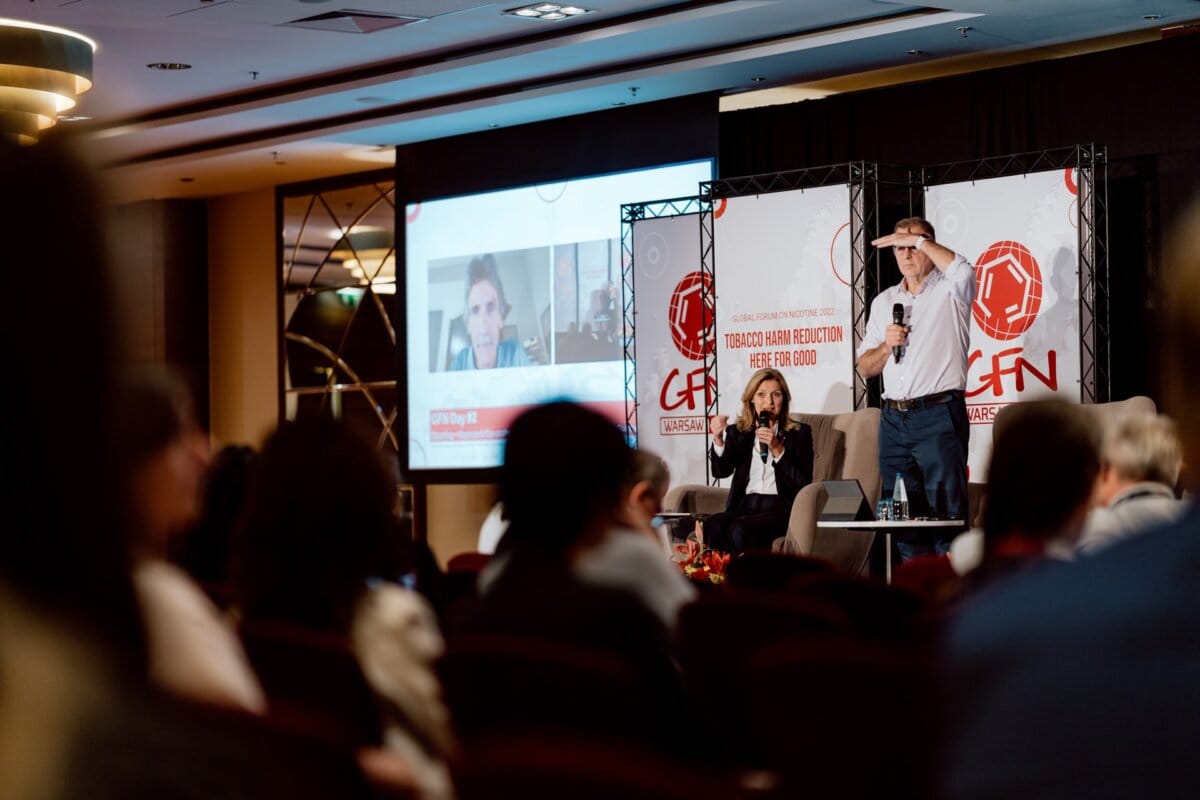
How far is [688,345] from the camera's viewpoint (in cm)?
1002

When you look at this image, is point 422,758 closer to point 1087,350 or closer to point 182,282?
point 1087,350

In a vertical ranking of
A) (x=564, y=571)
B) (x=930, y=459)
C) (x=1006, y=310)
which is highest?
(x=1006, y=310)

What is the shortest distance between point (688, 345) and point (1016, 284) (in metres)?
2.35

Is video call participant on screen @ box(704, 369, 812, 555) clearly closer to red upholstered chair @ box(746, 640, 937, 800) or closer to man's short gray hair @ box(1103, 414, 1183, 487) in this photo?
man's short gray hair @ box(1103, 414, 1183, 487)

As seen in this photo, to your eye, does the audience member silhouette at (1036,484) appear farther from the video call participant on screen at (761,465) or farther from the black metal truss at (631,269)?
the black metal truss at (631,269)

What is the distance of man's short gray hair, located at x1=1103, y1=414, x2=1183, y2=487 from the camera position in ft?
12.6

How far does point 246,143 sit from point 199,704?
1226cm

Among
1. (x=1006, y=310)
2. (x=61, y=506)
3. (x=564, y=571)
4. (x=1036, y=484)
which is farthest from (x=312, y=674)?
(x=1006, y=310)

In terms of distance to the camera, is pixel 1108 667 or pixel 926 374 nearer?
pixel 1108 667

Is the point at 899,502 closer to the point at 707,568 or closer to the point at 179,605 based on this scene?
the point at 707,568

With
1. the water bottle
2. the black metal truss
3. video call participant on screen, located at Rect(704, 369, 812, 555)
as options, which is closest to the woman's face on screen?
the black metal truss

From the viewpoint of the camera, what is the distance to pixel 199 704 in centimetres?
70

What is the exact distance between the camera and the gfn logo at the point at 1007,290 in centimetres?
853

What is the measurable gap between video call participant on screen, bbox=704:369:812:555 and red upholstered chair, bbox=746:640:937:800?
6.31m
